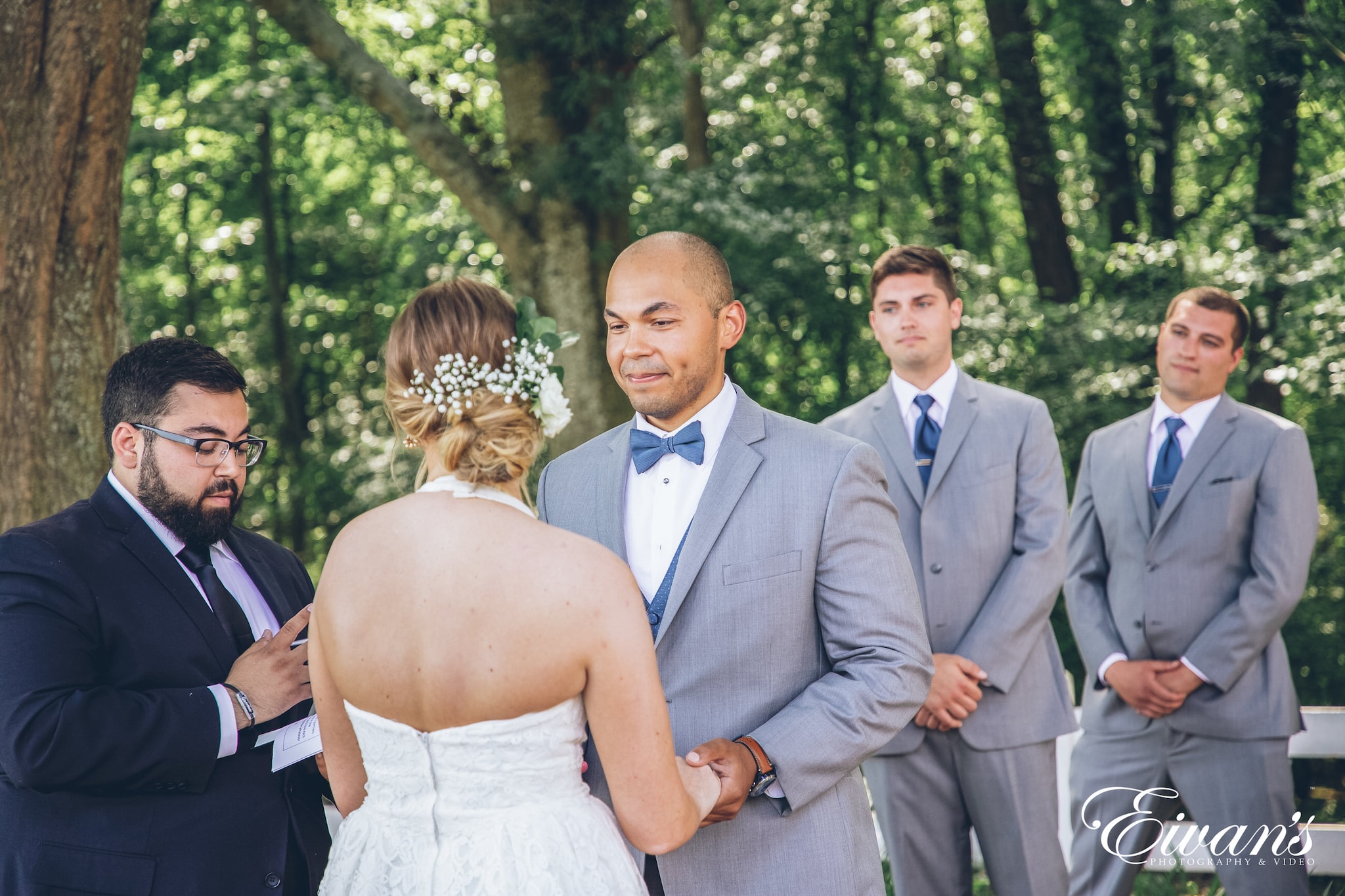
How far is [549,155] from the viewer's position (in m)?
6.92

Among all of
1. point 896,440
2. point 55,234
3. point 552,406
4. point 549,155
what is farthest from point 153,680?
point 549,155

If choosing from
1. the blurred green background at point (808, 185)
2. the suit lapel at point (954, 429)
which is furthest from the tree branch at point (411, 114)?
the suit lapel at point (954, 429)

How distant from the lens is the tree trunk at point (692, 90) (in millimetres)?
8992

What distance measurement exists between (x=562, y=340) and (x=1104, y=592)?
10.4 feet

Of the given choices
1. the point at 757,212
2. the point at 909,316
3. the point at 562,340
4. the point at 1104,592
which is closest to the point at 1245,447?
the point at 1104,592

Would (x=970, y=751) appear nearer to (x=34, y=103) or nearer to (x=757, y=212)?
(x=34, y=103)

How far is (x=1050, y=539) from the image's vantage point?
3.92 metres

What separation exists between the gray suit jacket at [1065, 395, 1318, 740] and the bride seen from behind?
2768 mm

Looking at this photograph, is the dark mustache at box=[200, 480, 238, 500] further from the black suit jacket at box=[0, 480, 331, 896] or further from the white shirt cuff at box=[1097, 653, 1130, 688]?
the white shirt cuff at box=[1097, 653, 1130, 688]

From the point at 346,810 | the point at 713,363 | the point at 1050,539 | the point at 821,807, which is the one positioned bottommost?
the point at 821,807

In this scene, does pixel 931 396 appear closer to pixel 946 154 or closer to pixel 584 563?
pixel 584 563

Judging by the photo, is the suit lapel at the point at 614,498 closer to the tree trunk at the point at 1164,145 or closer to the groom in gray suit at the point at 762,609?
the groom in gray suit at the point at 762,609

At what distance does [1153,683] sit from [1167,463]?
882 mm

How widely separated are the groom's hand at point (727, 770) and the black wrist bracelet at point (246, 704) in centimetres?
109
